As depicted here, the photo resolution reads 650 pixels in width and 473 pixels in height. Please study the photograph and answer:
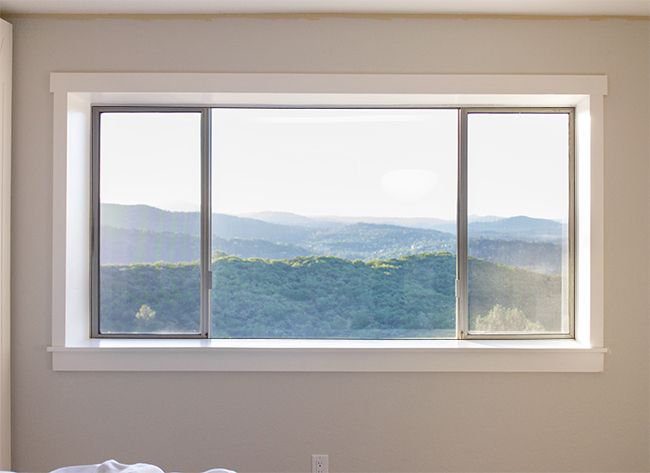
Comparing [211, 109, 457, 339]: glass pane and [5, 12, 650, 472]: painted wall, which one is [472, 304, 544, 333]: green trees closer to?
[211, 109, 457, 339]: glass pane

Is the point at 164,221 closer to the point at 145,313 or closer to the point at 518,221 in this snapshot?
the point at 145,313

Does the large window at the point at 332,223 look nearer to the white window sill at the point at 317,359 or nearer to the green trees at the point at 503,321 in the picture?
the green trees at the point at 503,321

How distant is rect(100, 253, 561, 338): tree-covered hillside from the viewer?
3.34 meters

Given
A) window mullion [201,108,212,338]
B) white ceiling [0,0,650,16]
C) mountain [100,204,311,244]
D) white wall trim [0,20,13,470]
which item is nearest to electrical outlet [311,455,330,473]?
window mullion [201,108,212,338]

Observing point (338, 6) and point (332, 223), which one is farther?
point (332, 223)

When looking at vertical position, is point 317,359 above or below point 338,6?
below

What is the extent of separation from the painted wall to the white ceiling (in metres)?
0.06

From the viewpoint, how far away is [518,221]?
11.0 ft

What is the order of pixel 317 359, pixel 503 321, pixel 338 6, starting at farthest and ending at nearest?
1. pixel 503 321
2. pixel 317 359
3. pixel 338 6

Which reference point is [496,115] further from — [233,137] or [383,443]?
[383,443]

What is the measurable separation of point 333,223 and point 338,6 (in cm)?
106

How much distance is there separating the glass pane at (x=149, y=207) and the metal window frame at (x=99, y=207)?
0.08 feet

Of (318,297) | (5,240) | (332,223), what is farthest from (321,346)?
(5,240)

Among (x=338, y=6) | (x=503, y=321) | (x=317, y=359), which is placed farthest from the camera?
(x=503, y=321)
